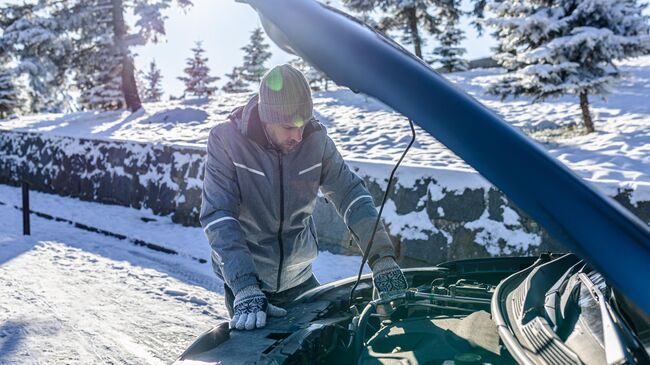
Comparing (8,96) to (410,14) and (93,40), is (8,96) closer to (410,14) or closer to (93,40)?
A: (93,40)

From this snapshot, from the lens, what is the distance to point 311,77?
84.9 feet

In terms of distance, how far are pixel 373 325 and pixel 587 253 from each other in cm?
125

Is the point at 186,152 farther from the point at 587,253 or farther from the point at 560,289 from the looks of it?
the point at 587,253

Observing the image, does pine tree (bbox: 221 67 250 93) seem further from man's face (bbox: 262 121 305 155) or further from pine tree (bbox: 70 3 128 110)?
man's face (bbox: 262 121 305 155)

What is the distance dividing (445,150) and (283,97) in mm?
1828

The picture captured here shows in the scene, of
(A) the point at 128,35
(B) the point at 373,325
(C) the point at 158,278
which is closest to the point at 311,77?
(A) the point at 128,35

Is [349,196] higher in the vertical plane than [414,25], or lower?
lower

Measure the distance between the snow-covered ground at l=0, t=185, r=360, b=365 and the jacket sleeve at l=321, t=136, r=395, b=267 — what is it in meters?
1.84

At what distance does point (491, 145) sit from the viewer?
3.13ft

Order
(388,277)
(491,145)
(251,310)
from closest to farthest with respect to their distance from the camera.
→ 1. (491,145)
2. (251,310)
3. (388,277)

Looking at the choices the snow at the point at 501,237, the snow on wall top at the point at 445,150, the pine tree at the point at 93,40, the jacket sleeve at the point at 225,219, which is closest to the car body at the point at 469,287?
the jacket sleeve at the point at 225,219

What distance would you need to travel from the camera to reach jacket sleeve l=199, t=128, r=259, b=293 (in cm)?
218

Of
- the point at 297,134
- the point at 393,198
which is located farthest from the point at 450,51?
the point at 297,134

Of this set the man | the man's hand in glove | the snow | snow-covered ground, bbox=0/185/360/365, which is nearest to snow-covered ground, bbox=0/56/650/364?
snow-covered ground, bbox=0/185/360/365
